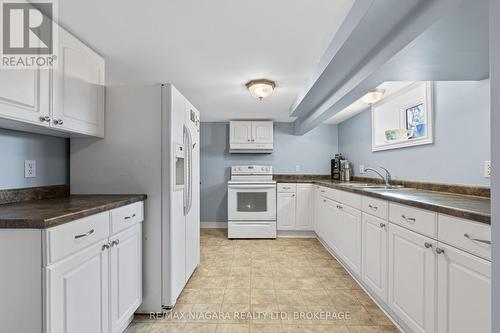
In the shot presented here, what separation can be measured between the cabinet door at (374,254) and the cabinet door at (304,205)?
79.5 inches

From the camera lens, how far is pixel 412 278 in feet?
5.33

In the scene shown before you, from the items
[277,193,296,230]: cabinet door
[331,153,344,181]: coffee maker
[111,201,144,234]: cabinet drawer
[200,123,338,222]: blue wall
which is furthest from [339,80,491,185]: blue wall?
[111,201,144,234]: cabinet drawer

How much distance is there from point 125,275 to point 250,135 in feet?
11.2

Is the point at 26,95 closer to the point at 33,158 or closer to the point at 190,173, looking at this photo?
the point at 33,158

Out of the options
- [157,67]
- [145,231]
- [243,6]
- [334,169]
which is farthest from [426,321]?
[334,169]

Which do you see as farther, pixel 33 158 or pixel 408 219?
pixel 33 158

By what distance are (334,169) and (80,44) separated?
409cm

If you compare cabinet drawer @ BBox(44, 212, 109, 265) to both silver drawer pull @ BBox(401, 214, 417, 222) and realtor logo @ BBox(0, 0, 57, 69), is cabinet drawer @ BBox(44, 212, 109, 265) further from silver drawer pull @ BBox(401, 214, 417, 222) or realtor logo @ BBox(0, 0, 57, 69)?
silver drawer pull @ BBox(401, 214, 417, 222)

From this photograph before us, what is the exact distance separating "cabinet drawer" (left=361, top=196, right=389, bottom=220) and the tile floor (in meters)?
0.78

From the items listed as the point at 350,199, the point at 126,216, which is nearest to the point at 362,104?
the point at 350,199

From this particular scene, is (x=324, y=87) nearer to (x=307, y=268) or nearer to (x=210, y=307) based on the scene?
(x=307, y=268)

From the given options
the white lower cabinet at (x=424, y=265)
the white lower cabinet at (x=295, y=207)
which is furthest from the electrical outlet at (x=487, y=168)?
the white lower cabinet at (x=295, y=207)

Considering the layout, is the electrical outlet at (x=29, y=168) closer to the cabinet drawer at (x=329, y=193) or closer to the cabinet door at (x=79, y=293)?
the cabinet door at (x=79, y=293)

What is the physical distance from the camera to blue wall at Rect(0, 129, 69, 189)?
1.61 meters
